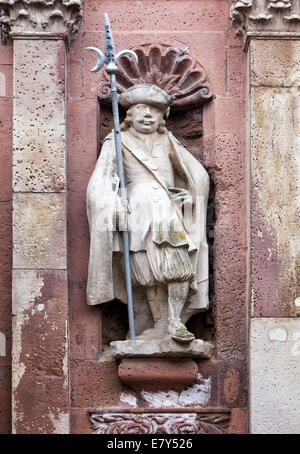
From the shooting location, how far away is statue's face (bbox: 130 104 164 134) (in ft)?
42.9

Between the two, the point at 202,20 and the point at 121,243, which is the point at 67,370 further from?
the point at 202,20

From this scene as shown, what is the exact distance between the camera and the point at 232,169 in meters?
13.1

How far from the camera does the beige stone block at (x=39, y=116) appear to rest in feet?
42.0

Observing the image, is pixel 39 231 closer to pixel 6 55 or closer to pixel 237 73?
pixel 6 55

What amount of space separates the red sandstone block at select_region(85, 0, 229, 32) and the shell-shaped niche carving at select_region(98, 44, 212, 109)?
0.20 m

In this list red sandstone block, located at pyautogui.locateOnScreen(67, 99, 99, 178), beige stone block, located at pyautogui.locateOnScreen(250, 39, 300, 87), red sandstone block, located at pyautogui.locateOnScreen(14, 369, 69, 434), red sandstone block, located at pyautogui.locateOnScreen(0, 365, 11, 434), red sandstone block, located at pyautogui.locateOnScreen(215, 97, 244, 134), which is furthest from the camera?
red sandstone block, located at pyautogui.locateOnScreen(215, 97, 244, 134)

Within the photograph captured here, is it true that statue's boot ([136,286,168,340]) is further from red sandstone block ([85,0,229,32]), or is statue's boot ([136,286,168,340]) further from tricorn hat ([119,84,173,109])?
red sandstone block ([85,0,229,32])

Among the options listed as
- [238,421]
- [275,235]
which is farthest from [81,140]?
[238,421]

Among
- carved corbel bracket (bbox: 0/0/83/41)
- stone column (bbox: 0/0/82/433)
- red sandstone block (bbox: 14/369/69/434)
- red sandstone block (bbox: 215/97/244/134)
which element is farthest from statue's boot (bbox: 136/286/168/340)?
carved corbel bracket (bbox: 0/0/83/41)

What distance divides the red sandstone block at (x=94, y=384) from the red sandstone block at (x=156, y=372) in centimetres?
12

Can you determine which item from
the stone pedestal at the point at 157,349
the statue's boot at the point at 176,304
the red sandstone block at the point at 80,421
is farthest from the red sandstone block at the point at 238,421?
the red sandstone block at the point at 80,421

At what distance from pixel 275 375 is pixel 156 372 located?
0.90m

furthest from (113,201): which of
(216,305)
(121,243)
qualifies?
(216,305)

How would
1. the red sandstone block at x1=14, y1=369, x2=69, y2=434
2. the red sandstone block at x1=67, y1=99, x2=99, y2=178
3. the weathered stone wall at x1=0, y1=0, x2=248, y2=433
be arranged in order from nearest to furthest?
the red sandstone block at x1=14, y1=369, x2=69, y2=434 → the weathered stone wall at x1=0, y1=0, x2=248, y2=433 → the red sandstone block at x1=67, y1=99, x2=99, y2=178
